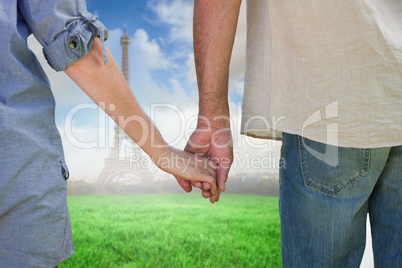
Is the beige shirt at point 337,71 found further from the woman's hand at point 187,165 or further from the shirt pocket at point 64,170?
the shirt pocket at point 64,170

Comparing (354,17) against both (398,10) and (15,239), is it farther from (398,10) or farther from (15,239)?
(15,239)

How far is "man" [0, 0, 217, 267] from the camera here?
63 cm

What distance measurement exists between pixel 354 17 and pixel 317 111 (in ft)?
0.80

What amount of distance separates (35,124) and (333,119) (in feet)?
2.27

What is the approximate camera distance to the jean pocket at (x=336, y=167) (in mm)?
832

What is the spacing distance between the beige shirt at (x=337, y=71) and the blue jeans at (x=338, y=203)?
0.17ft

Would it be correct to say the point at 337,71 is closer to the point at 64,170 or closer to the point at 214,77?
the point at 214,77

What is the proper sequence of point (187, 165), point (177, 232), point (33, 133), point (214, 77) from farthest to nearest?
point (177, 232)
point (187, 165)
point (214, 77)
point (33, 133)

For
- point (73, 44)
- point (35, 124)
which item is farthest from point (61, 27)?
point (35, 124)

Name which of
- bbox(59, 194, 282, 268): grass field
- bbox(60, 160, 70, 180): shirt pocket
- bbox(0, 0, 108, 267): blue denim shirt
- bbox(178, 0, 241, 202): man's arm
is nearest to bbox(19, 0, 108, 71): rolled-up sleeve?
bbox(0, 0, 108, 267): blue denim shirt

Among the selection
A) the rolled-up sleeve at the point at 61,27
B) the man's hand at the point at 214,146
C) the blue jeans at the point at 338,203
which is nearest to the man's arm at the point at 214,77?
the man's hand at the point at 214,146

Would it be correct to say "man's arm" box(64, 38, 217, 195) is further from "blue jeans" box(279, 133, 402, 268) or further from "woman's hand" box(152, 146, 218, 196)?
"blue jeans" box(279, 133, 402, 268)

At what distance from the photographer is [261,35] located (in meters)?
0.98

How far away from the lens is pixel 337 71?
0.82m
